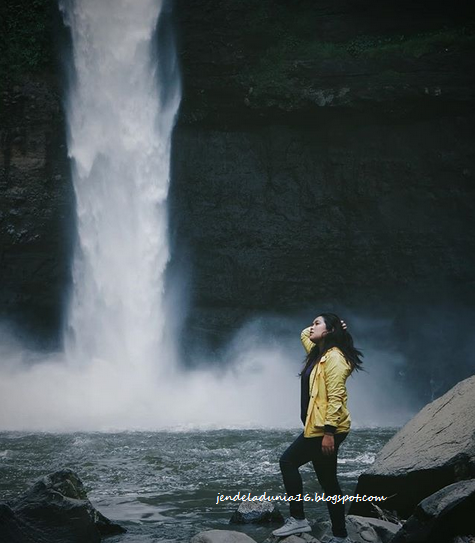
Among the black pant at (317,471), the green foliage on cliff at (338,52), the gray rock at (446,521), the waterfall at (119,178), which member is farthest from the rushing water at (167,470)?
the green foliage on cliff at (338,52)

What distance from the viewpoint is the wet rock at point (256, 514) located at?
18.5ft

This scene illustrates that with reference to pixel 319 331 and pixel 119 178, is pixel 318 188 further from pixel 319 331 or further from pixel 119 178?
pixel 319 331

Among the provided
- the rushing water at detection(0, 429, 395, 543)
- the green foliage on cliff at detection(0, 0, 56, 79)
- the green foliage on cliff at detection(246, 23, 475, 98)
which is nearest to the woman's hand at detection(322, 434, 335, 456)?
the rushing water at detection(0, 429, 395, 543)

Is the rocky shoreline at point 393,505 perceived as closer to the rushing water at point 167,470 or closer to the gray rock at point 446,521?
the gray rock at point 446,521

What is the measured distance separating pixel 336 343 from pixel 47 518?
2.49 metres

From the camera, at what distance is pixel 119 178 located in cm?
1862

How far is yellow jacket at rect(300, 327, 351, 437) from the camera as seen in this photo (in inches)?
178

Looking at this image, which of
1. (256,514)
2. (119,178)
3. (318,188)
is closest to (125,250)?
(119,178)

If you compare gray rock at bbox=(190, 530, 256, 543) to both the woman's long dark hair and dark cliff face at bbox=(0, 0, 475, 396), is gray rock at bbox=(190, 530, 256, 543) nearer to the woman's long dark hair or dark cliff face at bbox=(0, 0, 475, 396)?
the woman's long dark hair

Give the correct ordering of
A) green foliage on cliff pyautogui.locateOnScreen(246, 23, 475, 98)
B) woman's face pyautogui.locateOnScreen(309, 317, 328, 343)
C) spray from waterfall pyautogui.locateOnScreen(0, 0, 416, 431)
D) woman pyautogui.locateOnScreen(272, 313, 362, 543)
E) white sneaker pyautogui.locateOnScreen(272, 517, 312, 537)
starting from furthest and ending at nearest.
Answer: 1. green foliage on cliff pyautogui.locateOnScreen(246, 23, 475, 98)
2. spray from waterfall pyautogui.locateOnScreen(0, 0, 416, 431)
3. woman's face pyautogui.locateOnScreen(309, 317, 328, 343)
4. white sneaker pyautogui.locateOnScreen(272, 517, 312, 537)
5. woman pyautogui.locateOnScreen(272, 313, 362, 543)

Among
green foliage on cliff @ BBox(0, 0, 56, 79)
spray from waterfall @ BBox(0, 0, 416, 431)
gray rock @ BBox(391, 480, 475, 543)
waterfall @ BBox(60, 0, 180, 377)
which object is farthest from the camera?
green foliage on cliff @ BBox(0, 0, 56, 79)

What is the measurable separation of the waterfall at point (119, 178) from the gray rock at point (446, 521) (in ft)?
46.0


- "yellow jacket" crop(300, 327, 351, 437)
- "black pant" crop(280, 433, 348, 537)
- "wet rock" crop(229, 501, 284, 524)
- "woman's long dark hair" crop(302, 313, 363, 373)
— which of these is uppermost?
"woman's long dark hair" crop(302, 313, 363, 373)

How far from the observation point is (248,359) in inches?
779
